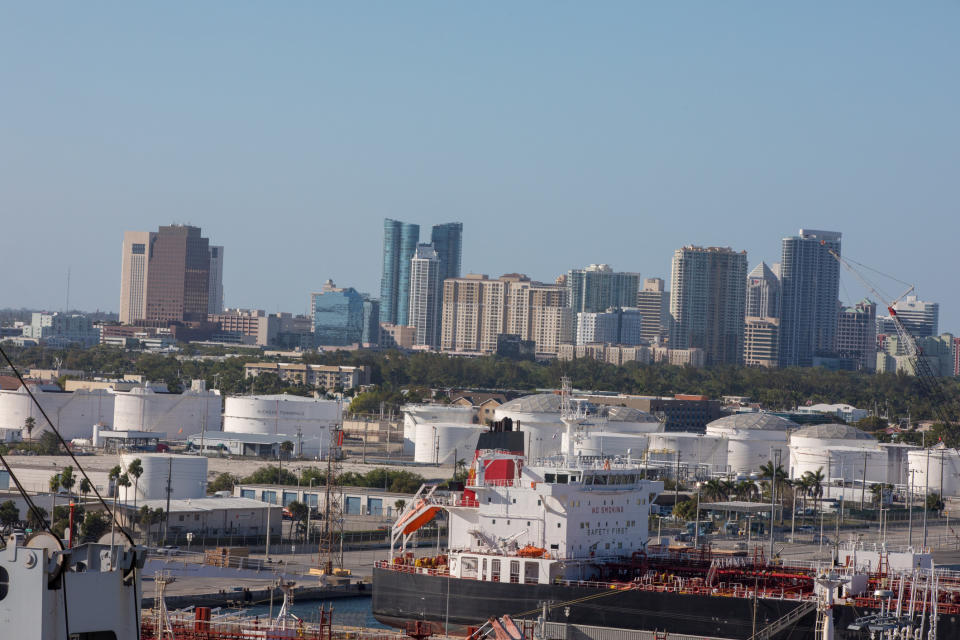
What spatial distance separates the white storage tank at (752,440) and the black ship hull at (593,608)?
56465 millimetres

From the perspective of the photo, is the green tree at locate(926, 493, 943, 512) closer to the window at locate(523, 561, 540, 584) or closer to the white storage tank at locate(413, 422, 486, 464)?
the white storage tank at locate(413, 422, 486, 464)

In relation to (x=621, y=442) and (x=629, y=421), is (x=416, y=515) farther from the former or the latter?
(x=629, y=421)

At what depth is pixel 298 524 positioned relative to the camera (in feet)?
174

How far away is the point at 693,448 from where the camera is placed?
8875 cm

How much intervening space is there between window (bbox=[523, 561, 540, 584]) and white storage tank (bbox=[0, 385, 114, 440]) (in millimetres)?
62237

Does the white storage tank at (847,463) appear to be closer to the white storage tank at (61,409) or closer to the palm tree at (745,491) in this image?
the palm tree at (745,491)

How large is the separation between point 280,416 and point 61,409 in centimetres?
1305

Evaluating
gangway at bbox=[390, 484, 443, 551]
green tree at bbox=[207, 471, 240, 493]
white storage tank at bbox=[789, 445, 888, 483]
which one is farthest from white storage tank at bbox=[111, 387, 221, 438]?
gangway at bbox=[390, 484, 443, 551]

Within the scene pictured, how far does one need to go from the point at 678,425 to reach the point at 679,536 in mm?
63442

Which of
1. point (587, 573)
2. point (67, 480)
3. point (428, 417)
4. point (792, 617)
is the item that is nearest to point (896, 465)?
point (428, 417)

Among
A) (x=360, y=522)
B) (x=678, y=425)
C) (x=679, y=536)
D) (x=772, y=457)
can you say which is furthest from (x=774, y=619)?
(x=678, y=425)

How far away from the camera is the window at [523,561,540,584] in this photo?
32.6 meters

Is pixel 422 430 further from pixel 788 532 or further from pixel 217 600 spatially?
pixel 217 600

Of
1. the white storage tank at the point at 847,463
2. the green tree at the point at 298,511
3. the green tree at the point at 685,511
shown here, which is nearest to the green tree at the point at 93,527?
the green tree at the point at 298,511
